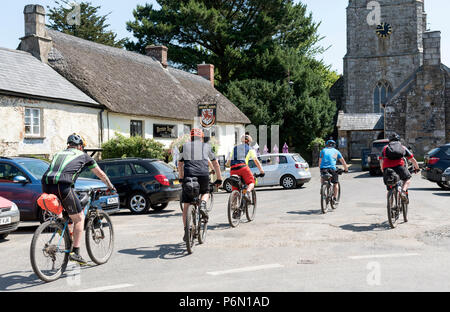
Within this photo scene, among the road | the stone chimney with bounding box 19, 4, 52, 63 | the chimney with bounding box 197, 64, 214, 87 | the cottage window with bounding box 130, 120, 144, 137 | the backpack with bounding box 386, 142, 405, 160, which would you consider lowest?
the road

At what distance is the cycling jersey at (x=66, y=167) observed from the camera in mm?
6227

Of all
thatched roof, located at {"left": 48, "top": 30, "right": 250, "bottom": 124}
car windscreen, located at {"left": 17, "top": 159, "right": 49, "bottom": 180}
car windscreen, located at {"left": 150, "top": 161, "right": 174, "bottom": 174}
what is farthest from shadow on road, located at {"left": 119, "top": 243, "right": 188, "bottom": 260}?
thatched roof, located at {"left": 48, "top": 30, "right": 250, "bottom": 124}

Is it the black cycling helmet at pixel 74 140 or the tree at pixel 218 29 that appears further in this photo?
the tree at pixel 218 29

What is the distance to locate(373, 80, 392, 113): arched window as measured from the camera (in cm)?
5088

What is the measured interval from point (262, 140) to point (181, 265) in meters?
34.7

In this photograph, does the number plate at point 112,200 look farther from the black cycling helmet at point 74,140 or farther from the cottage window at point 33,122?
the cottage window at point 33,122

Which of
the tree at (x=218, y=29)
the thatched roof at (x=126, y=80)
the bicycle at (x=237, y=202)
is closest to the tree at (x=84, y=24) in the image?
the tree at (x=218, y=29)

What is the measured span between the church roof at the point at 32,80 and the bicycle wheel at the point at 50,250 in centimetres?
1364

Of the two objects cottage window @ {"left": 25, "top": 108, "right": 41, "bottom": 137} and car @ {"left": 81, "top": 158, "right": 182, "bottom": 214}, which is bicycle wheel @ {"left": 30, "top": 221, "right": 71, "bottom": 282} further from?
cottage window @ {"left": 25, "top": 108, "right": 41, "bottom": 137}

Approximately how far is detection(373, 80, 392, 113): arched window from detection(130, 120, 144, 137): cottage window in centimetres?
3201

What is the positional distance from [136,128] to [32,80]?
21.5 feet

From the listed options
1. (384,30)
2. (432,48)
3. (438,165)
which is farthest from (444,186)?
(384,30)
